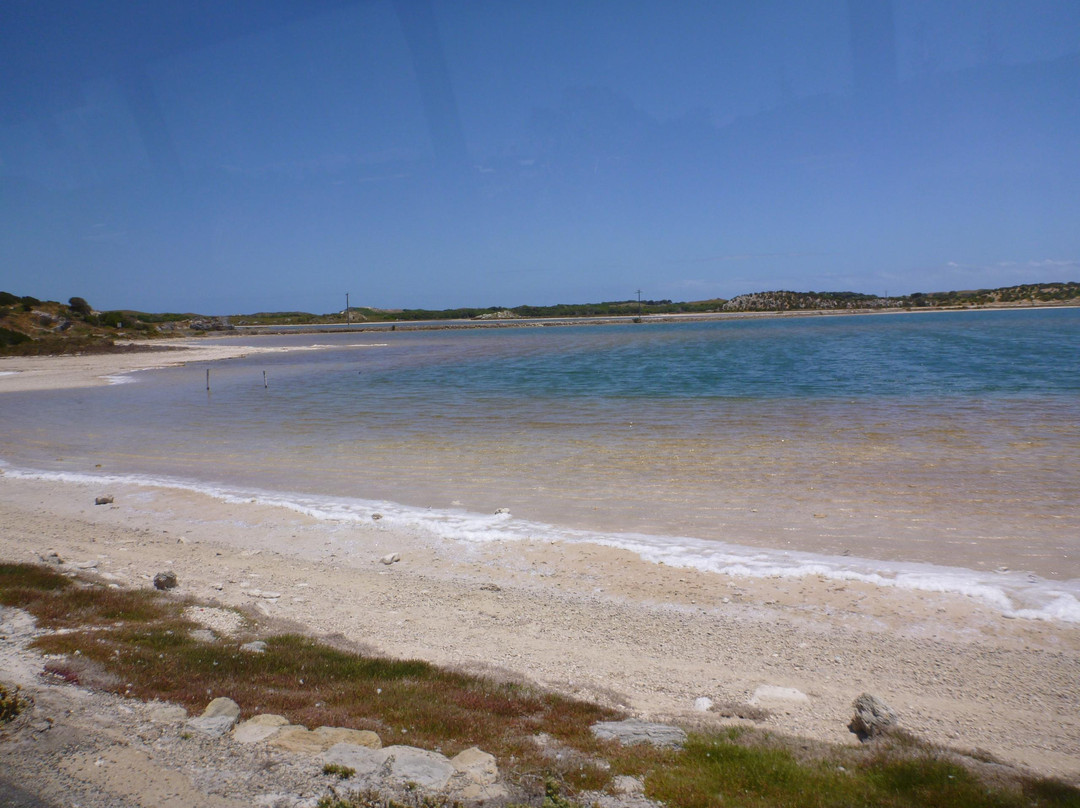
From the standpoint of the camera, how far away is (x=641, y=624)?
627 centimetres

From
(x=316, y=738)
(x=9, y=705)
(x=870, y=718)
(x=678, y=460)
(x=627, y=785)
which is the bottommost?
(x=678, y=460)

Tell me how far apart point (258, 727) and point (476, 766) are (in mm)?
1372

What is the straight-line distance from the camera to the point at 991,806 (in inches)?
134

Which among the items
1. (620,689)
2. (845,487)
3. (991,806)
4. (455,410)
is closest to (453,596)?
(620,689)

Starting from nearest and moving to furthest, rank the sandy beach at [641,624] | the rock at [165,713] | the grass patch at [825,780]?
the grass patch at [825,780]
the rock at [165,713]
the sandy beach at [641,624]

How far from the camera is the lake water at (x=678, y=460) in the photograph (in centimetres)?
834

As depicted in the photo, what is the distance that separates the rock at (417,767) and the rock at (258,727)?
738 mm

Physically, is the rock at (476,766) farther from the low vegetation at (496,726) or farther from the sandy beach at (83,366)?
the sandy beach at (83,366)

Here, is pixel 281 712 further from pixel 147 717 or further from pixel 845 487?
pixel 845 487

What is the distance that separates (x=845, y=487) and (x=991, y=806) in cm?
820

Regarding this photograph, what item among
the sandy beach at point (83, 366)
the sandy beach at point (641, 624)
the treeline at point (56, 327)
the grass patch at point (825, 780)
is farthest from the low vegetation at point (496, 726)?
the treeline at point (56, 327)

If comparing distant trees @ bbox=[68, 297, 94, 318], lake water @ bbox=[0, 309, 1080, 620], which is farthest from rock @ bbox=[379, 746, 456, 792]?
distant trees @ bbox=[68, 297, 94, 318]

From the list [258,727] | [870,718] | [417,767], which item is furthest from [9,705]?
[870,718]

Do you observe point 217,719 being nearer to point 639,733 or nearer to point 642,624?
point 639,733
